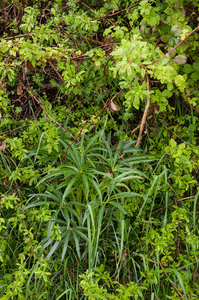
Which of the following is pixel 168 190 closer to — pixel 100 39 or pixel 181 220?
pixel 181 220

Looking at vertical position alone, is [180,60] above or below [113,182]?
above

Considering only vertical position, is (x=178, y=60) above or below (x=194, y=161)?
above

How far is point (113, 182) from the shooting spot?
169 cm

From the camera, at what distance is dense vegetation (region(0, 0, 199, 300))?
63.8 inches

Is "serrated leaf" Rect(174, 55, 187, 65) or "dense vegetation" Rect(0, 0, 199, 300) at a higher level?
"serrated leaf" Rect(174, 55, 187, 65)

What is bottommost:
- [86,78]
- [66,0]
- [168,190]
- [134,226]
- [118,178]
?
[134,226]

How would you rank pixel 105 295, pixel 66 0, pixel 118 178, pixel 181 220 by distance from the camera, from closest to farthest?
pixel 105 295
pixel 118 178
pixel 181 220
pixel 66 0

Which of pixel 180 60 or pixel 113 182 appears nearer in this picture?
pixel 180 60

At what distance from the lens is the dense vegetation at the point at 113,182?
5.32ft

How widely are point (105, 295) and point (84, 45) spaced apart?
1.71 metres

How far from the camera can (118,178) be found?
169cm

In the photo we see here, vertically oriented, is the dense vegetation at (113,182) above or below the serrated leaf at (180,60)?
below

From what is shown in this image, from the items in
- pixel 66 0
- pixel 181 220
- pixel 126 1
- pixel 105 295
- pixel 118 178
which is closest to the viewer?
pixel 105 295

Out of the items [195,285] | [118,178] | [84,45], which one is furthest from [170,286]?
[84,45]
